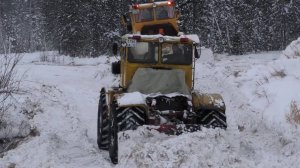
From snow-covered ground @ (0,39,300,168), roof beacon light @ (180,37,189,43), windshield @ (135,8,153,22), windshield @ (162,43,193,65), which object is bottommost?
snow-covered ground @ (0,39,300,168)

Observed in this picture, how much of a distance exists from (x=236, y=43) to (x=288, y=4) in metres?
8.48

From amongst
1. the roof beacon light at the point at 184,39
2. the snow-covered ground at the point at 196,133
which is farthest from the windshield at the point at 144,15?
the roof beacon light at the point at 184,39

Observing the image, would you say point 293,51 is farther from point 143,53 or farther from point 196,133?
point 196,133

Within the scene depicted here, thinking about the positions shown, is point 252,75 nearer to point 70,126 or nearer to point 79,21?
point 70,126

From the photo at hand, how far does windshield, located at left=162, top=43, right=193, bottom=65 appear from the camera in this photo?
9.86 meters

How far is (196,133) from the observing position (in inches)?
305

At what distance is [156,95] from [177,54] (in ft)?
4.36

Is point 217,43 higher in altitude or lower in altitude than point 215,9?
lower

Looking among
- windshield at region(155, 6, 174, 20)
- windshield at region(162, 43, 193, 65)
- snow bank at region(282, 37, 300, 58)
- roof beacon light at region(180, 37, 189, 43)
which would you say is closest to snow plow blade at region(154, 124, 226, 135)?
windshield at region(162, 43, 193, 65)

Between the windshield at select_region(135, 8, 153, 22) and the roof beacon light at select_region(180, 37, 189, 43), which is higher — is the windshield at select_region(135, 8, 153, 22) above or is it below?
above

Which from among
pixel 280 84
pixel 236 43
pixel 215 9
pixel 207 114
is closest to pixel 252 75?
pixel 280 84

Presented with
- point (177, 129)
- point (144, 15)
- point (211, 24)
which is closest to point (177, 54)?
point (177, 129)

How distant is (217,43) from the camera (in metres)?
51.0

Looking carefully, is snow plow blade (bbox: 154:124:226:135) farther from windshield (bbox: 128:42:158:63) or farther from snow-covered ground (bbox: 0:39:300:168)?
windshield (bbox: 128:42:158:63)
